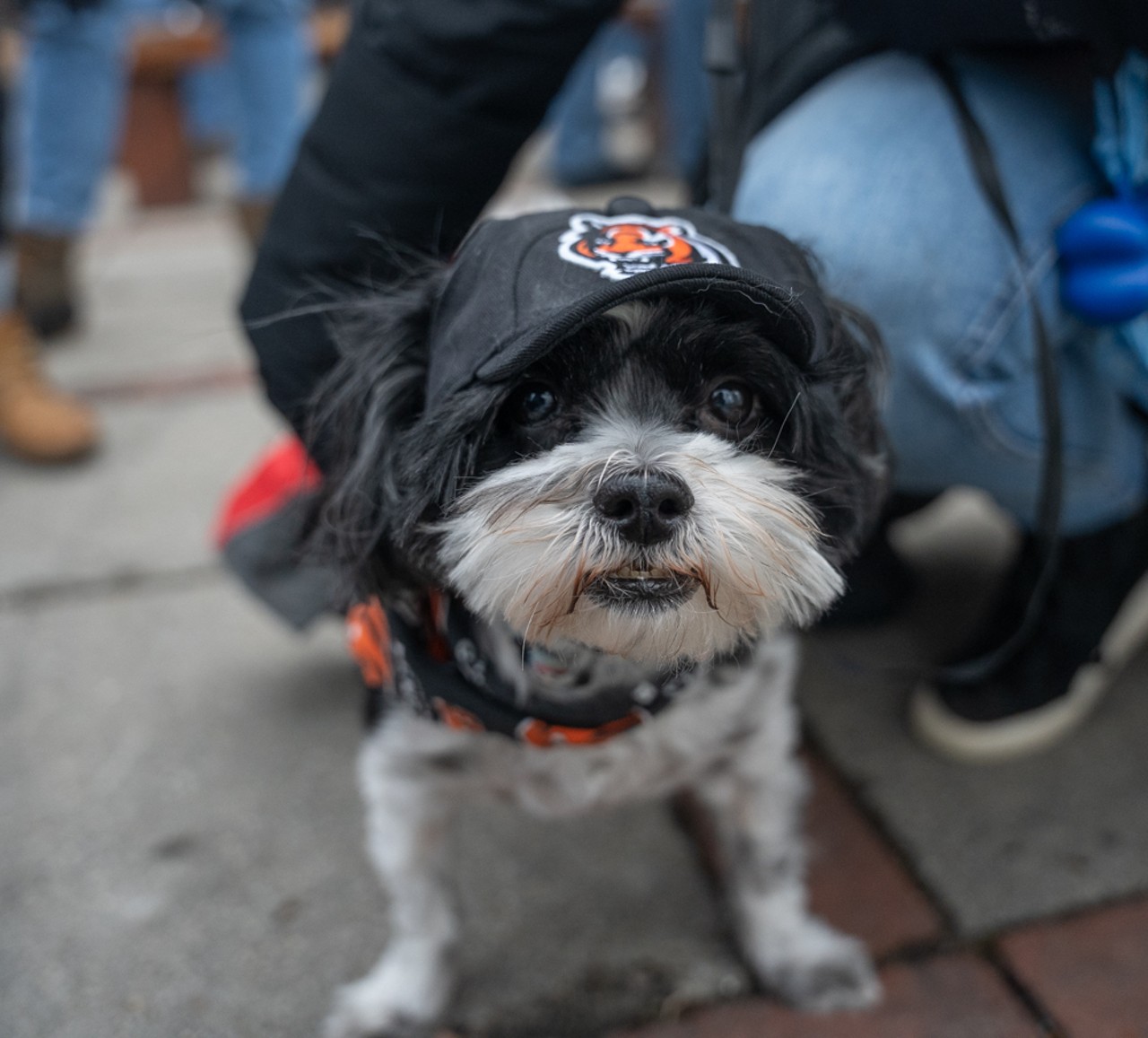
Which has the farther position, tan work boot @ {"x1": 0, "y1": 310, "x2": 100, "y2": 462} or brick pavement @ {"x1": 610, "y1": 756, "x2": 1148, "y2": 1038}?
tan work boot @ {"x1": 0, "y1": 310, "x2": 100, "y2": 462}

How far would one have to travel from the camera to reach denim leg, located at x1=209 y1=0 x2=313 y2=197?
3996 millimetres

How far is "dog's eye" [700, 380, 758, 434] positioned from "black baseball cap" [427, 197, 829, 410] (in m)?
0.08

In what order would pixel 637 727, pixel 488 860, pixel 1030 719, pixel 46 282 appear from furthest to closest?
pixel 46 282 → pixel 1030 719 → pixel 488 860 → pixel 637 727

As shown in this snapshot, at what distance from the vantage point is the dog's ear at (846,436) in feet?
4.09

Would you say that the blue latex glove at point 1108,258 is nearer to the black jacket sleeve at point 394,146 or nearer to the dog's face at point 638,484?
the dog's face at point 638,484

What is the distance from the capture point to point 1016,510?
1.90 metres

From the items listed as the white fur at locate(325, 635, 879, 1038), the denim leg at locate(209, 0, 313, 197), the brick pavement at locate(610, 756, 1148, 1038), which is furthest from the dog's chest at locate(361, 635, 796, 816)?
the denim leg at locate(209, 0, 313, 197)

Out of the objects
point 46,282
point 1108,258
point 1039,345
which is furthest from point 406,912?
point 46,282

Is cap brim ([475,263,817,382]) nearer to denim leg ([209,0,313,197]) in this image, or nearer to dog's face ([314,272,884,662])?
dog's face ([314,272,884,662])

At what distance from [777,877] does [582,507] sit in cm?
87

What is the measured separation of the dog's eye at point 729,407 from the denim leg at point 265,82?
325 centimetres

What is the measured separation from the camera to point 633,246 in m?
1.16

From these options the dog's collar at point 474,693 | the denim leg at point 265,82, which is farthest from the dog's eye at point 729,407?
the denim leg at point 265,82

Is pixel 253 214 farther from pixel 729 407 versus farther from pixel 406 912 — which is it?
pixel 729 407
